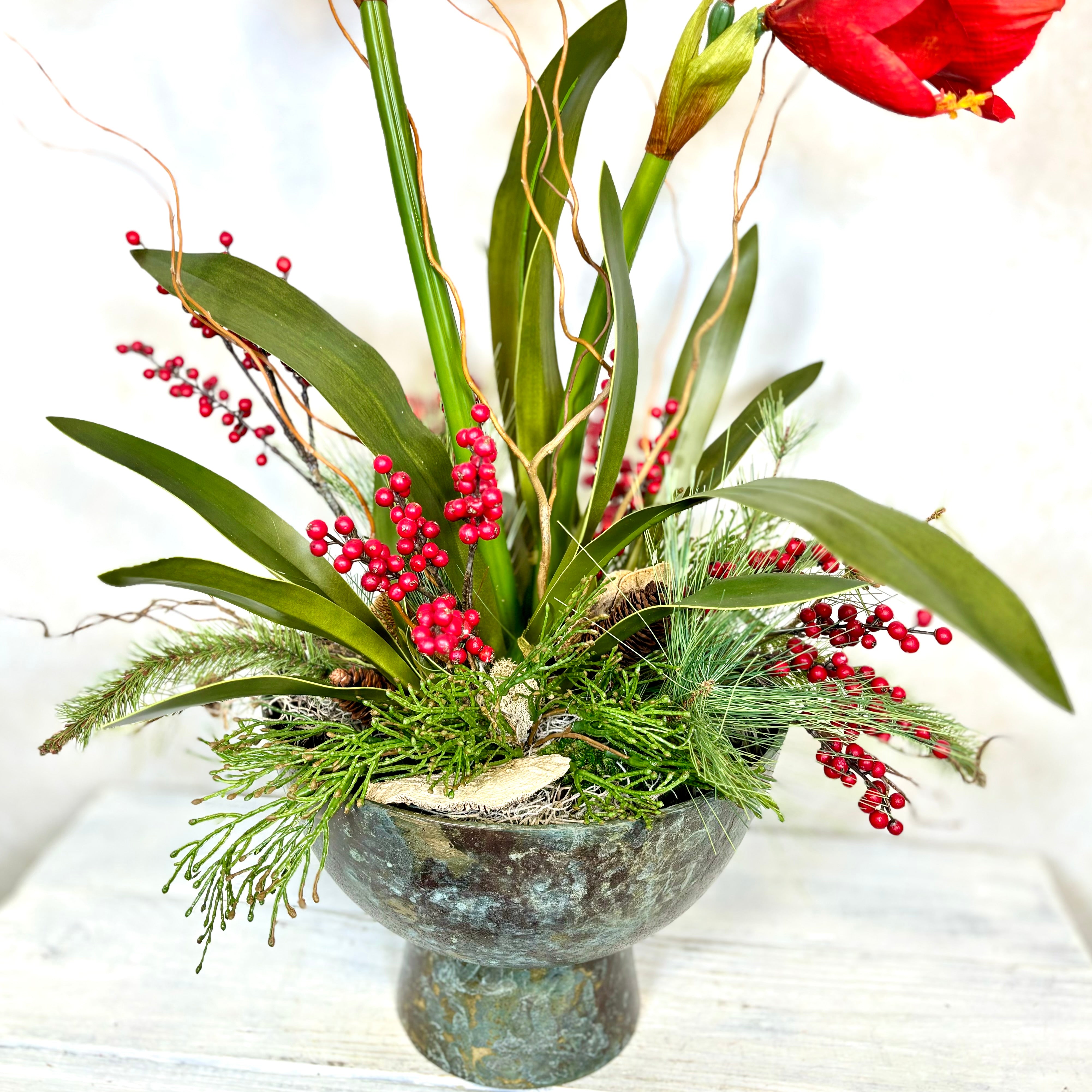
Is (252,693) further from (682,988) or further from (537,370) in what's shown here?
(682,988)

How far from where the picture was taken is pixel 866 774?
523mm

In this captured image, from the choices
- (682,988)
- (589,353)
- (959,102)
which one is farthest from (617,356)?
(682,988)

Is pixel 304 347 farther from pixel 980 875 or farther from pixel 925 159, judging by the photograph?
pixel 980 875

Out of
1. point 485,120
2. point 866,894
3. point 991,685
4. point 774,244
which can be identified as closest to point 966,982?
point 866,894

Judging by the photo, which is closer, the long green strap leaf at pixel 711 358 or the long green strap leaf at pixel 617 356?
the long green strap leaf at pixel 617 356

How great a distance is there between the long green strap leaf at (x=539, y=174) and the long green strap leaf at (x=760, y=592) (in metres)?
0.17

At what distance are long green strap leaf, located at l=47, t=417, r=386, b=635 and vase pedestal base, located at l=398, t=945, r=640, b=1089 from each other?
22 centimetres

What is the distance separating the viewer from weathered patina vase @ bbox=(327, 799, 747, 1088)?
47 cm

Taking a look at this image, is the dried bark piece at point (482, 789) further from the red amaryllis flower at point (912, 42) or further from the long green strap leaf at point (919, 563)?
the red amaryllis flower at point (912, 42)

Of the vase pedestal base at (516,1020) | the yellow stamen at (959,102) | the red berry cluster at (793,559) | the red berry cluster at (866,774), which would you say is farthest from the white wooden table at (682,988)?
the yellow stamen at (959,102)

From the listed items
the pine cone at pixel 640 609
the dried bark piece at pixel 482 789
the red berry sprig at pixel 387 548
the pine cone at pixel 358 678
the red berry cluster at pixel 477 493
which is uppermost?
the red berry cluster at pixel 477 493

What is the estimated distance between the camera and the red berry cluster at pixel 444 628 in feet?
1.47

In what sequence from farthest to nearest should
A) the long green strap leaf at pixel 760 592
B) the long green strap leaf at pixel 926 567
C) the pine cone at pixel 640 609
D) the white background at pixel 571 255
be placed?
the white background at pixel 571 255 → the pine cone at pixel 640 609 → the long green strap leaf at pixel 760 592 → the long green strap leaf at pixel 926 567

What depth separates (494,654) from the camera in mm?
541
